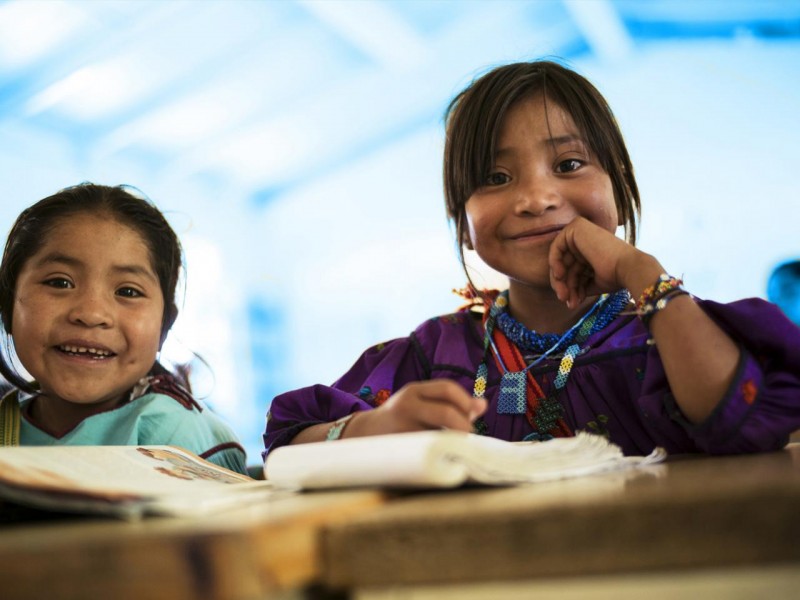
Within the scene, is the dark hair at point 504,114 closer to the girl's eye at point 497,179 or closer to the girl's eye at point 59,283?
the girl's eye at point 497,179

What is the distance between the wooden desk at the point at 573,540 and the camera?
411mm

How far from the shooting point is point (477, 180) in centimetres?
132

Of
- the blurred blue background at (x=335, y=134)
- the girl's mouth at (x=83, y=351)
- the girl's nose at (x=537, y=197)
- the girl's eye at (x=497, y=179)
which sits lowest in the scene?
the girl's mouth at (x=83, y=351)

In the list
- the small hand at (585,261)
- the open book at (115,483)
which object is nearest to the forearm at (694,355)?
the small hand at (585,261)

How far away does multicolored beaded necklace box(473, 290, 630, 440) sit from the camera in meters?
1.18

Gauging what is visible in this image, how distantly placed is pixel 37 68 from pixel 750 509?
21.0 feet

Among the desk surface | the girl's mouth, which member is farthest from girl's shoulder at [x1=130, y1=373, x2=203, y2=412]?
the desk surface

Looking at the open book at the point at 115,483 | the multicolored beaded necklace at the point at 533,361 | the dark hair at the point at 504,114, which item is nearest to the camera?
the open book at the point at 115,483

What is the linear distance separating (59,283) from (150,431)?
309 mm

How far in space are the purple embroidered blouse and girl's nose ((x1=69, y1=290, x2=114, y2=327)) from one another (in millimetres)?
420

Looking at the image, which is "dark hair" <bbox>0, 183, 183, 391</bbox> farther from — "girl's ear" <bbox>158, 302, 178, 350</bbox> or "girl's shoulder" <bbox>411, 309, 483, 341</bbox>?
"girl's shoulder" <bbox>411, 309, 483, 341</bbox>

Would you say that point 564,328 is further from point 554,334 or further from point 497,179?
point 497,179

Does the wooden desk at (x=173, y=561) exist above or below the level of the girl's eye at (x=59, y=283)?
below

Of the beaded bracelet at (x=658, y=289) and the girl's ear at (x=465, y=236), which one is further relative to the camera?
the girl's ear at (x=465, y=236)
